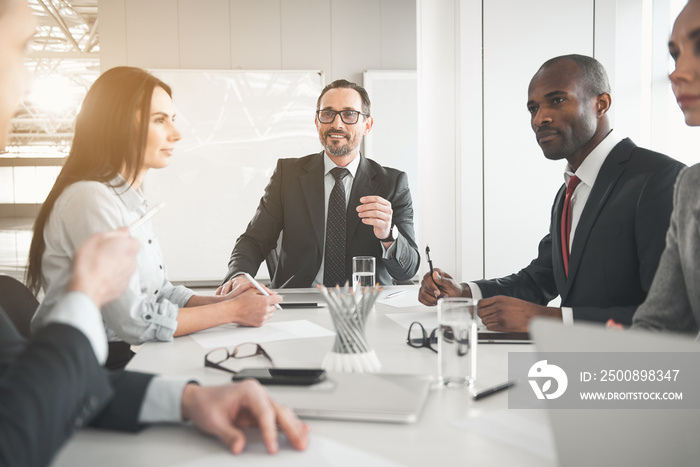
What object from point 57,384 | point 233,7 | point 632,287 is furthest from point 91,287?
point 233,7

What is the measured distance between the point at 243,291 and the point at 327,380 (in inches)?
38.0

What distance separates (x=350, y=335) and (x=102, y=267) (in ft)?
1.97

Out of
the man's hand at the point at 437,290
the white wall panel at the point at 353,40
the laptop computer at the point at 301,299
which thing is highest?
the white wall panel at the point at 353,40

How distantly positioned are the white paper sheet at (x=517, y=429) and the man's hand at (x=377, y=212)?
1.46 m

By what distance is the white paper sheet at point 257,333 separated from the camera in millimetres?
1665

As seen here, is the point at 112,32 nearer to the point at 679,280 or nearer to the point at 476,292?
the point at 476,292

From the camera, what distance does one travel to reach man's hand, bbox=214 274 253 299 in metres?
2.06

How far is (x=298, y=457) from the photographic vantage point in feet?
2.92

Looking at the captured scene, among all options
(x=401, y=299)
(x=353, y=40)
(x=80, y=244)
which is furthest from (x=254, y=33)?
(x=80, y=244)

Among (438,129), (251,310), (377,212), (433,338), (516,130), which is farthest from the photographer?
(438,129)

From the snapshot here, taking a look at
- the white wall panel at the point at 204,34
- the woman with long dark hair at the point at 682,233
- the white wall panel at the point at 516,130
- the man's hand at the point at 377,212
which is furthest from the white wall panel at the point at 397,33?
the woman with long dark hair at the point at 682,233

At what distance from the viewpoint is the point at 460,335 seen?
1238 mm

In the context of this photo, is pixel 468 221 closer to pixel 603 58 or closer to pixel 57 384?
pixel 603 58

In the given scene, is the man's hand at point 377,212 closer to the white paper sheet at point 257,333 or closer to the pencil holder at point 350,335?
the white paper sheet at point 257,333
